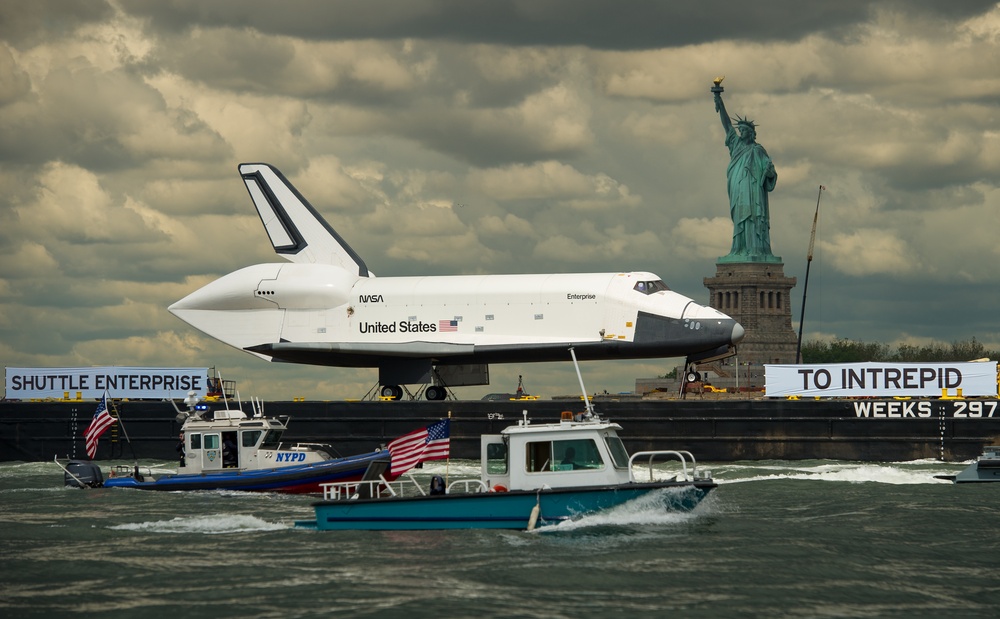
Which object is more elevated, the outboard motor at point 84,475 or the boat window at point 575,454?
the boat window at point 575,454

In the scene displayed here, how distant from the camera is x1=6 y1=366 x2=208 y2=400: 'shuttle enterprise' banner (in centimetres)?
5584

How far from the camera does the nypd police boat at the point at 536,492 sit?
27.6 m

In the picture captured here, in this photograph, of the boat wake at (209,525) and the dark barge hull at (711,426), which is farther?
the dark barge hull at (711,426)

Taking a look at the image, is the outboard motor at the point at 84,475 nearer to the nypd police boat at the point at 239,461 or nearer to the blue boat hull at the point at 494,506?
the nypd police boat at the point at 239,461

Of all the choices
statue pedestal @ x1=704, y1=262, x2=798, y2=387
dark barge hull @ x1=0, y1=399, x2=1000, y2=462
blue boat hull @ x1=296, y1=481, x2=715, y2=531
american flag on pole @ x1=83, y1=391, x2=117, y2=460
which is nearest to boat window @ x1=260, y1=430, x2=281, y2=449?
american flag on pole @ x1=83, y1=391, x2=117, y2=460

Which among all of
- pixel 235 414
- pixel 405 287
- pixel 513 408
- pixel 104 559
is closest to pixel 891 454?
pixel 513 408

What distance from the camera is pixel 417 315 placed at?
52.1 metres

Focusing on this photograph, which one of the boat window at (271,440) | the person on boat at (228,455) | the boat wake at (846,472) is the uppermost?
the boat window at (271,440)

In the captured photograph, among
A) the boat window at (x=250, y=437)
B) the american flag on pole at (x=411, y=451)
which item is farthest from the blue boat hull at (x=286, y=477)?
the american flag on pole at (x=411, y=451)

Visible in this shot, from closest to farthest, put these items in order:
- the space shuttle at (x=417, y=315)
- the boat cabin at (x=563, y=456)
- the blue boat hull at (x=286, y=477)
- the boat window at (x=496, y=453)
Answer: the boat cabin at (x=563, y=456), the boat window at (x=496, y=453), the blue boat hull at (x=286, y=477), the space shuttle at (x=417, y=315)

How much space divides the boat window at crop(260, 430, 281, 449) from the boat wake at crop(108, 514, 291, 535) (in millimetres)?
6493

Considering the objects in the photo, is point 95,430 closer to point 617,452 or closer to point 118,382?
point 118,382

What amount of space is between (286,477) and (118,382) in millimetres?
21607

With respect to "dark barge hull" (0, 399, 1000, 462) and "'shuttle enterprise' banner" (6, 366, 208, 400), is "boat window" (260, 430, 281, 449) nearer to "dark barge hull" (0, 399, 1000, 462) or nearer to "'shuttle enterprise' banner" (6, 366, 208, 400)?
"dark barge hull" (0, 399, 1000, 462)
